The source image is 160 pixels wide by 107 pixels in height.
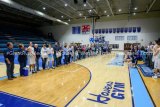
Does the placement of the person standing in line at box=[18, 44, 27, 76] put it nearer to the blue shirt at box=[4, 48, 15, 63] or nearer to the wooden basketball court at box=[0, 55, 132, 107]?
the blue shirt at box=[4, 48, 15, 63]

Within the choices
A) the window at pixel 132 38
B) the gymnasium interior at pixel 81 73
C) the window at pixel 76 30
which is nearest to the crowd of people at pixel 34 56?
the gymnasium interior at pixel 81 73

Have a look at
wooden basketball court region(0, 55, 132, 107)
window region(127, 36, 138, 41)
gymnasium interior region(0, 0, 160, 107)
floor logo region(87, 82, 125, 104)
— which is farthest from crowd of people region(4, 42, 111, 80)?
window region(127, 36, 138, 41)

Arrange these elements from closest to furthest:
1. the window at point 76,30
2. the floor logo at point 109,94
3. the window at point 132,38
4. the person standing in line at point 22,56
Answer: the floor logo at point 109,94, the person standing in line at point 22,56, the window at point 132,38, the window at point 76,30

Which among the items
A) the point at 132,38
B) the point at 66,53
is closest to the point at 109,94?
the point at 66,53

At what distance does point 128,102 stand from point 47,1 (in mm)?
13128

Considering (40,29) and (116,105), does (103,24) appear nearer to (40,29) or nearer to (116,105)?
(40,29)

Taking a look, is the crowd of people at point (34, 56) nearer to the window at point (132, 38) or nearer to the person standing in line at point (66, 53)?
the person standing in line at point (66, 53)

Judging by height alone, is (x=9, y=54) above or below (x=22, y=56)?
above

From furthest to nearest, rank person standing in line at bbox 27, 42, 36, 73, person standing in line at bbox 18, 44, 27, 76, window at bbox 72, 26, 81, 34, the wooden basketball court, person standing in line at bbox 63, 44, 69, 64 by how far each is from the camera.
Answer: window at bbox 72, 26, 81, 34, person standing in line at bbox 63, 44, 69, 64, person standing in line at bbox 27, 42, 36, 73, person standing in line at bbox 18, 44, 27, 76, the wooden basketball court

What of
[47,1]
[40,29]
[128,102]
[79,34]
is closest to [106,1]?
[47,1]

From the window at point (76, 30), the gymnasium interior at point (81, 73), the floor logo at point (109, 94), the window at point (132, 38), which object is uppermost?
the window at point (76, 30)

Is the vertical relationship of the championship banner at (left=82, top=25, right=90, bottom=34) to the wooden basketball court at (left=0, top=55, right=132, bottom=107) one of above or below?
above

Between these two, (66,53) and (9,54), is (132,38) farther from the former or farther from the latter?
(9,54)

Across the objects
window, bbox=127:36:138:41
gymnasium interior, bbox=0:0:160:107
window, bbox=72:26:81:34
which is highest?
window, bbox=72:26:81:34
